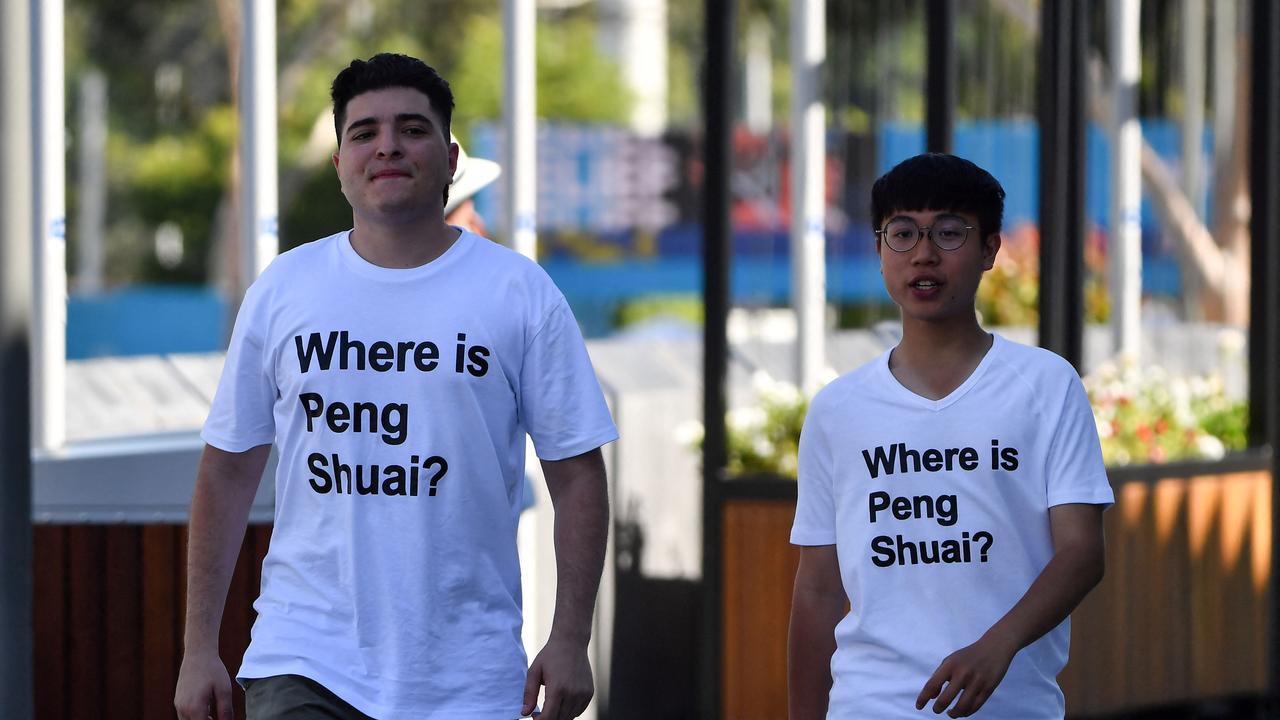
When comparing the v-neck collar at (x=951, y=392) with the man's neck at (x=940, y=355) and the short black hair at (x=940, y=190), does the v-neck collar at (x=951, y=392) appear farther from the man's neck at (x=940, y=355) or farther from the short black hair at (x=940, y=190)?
the short black hair at (x=940, y=190)

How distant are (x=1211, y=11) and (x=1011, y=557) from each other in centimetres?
633

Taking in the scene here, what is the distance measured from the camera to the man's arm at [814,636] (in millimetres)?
2945

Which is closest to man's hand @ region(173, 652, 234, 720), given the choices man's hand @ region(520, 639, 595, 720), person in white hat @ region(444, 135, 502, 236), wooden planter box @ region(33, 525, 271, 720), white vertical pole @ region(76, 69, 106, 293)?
man's hand @ region(520, 639, 595, 720)

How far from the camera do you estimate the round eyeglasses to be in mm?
2918

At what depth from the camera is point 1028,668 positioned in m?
2.79

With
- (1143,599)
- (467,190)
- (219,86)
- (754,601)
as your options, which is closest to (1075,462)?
(467,190)

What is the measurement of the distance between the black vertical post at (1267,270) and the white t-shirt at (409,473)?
542cm

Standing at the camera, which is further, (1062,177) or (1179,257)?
(1179,257)

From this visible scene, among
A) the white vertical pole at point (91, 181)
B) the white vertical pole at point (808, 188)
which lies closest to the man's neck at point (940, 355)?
the white vertical pole at point (808, 188)

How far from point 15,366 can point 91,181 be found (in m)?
28.0

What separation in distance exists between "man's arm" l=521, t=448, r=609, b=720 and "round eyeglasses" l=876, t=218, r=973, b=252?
55 centimetres

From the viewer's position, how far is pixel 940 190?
2.92 metres

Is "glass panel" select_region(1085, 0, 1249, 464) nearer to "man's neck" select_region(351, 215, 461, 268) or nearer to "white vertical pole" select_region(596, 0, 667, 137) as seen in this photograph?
"man's neck" select_region(351, 215, 461, 268)

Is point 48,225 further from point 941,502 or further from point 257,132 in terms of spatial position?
point 941,502
